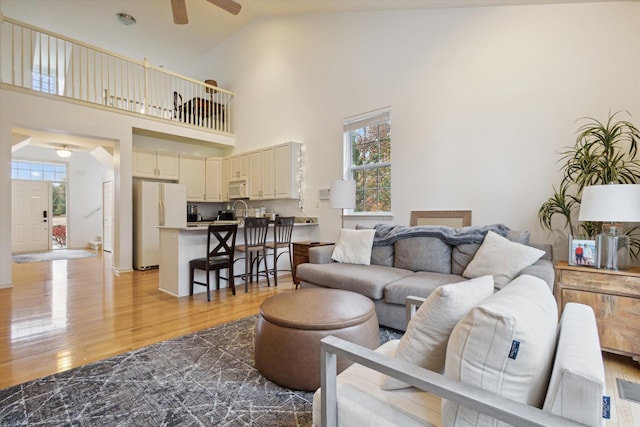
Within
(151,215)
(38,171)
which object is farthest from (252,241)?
(38,171)

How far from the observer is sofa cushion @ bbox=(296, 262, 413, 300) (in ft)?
8.96

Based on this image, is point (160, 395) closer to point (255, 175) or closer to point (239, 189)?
point (255, 175)

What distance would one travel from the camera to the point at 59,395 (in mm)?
1744

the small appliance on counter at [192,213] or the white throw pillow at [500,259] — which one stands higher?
the small appliance on counter at [192,213]

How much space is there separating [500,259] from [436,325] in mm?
1898

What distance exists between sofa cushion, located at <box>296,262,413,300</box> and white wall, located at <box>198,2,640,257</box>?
1.15 metres

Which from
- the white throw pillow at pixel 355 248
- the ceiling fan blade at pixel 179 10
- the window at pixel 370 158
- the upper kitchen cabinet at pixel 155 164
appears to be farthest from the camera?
the upper kitchen cabinet at pixel 155 164

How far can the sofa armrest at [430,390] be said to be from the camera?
2.24 feet

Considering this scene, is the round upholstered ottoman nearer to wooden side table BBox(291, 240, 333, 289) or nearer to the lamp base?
the lamp base

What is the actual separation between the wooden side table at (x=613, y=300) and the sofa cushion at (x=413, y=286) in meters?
0.83

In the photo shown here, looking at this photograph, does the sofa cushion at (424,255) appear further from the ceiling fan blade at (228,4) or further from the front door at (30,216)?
the front door at (30,216)

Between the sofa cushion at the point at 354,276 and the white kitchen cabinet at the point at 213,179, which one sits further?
the white kitchen cabinet at the point at 213,179

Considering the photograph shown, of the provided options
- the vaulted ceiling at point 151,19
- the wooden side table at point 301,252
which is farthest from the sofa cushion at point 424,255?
the vaulted ceiling at point 151,19

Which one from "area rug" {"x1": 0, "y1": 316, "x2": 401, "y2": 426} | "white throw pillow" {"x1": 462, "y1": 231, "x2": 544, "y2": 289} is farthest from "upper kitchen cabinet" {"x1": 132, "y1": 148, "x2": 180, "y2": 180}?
"white throw pillow" {"x1": 462, "y1": 231, "x2": 544, "y2": 289}
